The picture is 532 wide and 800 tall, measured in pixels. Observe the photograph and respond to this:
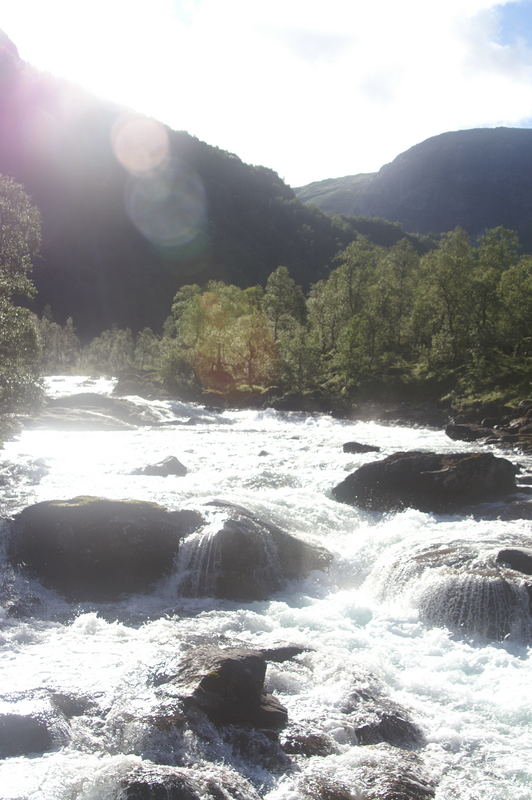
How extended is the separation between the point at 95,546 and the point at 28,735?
8.88m

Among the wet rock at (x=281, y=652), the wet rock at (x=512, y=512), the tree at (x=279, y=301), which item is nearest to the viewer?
the wet rock at (x=281, y=652)

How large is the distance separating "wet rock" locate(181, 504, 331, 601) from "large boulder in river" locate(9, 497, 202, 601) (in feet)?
3.74

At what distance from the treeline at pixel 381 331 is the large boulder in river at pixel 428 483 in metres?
27.3

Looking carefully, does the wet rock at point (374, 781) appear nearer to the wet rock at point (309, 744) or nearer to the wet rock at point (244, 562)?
the wet rock at point (309, 744)

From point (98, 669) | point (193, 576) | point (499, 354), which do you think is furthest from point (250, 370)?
point (98, 669)

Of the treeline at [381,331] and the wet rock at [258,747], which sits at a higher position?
the treeline at [381,331]

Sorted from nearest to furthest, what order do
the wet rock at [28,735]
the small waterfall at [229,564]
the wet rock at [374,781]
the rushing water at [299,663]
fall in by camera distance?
the wet rock at [374,781] < the rushing water at [299,663] < the wet rock at [28,735] < the small waterfall at [229,564]

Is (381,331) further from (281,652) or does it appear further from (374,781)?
(374,781)

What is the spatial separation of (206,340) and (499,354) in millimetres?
42629

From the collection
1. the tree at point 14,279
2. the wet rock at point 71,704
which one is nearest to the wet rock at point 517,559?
the wet rock at point 71,704

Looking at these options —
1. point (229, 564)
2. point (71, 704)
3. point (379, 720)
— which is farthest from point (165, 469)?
point (379, 720)

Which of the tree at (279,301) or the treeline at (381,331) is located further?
the tree at (279,301)

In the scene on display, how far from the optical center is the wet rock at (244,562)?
63.3 feet

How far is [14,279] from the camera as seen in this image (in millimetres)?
31312
